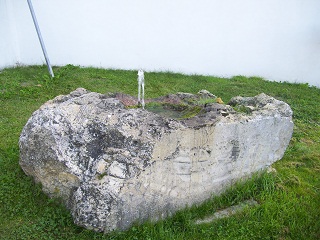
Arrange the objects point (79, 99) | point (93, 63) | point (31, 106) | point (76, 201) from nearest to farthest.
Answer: point (76, 201) → point (79, 99) → point (31, 106) → point (93, 63)

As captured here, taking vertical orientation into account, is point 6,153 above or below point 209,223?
above

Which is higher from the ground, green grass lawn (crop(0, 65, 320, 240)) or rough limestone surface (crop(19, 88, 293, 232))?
rough limestone surface (crop(19, 88, 293, 232))

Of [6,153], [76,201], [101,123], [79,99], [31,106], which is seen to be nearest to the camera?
[76,201]

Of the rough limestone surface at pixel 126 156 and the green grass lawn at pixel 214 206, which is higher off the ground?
the rough limestone surface at pixel 126 156

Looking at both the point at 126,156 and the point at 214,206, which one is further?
the point at 214,206

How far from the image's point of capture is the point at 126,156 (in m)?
3.35

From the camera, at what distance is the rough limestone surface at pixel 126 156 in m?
3.28

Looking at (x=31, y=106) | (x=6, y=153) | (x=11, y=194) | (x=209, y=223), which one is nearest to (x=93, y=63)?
(x=31, y=106)

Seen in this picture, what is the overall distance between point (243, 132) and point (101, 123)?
1.38m

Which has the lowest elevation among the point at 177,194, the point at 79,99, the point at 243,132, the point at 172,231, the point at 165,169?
the point at 172,231

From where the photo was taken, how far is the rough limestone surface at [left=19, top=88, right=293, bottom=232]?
3.28 metres

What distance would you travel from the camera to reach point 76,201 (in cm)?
327

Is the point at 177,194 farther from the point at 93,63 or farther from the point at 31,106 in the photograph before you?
the point at 93,63

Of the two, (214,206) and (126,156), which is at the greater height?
(126,156)
